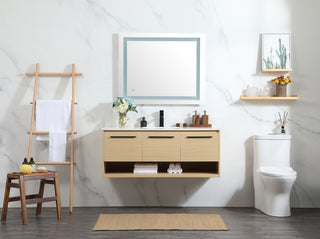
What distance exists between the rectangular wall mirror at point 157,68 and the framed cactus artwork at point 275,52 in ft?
2.27

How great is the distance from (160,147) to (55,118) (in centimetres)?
118

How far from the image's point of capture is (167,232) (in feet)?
9.52

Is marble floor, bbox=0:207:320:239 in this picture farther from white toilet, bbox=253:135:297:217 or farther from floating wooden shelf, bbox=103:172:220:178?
floating wooden shelf, bbox=103:172:220:178

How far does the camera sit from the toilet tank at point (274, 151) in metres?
3.70

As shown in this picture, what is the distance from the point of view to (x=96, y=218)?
11.0 ft

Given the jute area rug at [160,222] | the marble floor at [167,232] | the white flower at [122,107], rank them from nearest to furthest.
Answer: the marble floor at [167,232] < the jute area rug at [160,222] < the white flower at [122,107]

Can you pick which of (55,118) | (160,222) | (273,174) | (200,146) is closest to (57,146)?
(55,118)

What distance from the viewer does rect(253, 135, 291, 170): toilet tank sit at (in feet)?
12.1

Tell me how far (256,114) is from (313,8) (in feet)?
4.33

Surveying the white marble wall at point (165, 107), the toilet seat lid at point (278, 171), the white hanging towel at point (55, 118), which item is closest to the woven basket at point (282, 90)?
the white marble wall at point (165, 107)

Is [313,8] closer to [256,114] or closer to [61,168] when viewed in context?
[256,114]

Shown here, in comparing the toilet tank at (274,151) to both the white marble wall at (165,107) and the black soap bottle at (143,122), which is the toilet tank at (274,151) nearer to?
the white marble wall at (165,107)

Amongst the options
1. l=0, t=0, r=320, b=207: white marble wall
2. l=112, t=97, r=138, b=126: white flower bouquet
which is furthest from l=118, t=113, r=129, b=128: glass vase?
A: l=0, t=0, r=320, b=207: white marble wall

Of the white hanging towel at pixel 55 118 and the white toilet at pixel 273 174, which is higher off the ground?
the white hanging towel at pixel 55 118
